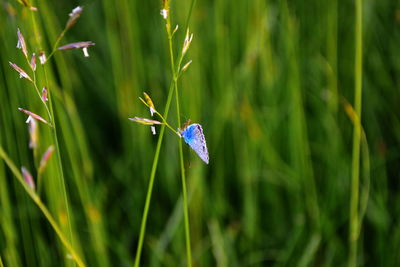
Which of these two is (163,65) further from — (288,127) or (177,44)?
(288,127)

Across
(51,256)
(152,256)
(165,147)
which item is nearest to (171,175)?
(165,147)

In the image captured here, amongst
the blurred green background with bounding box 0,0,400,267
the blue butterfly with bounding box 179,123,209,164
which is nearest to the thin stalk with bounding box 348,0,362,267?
the blurred green background with bounding box 0,0,400,267

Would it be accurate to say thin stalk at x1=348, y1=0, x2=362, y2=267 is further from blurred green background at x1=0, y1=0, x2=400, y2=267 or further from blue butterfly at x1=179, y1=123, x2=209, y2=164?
blue butterfly at x1=179, y1=123, x2=209, y2=164

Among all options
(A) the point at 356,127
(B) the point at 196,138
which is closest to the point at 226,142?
(A) the point at 356,127

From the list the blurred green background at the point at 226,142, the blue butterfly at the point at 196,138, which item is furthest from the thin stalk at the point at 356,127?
the blue butterfly at the point at 196,138

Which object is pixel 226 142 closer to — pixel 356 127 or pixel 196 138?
pixel 356 127

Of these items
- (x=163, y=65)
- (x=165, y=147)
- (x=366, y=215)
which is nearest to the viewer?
(x=366, y=215)
